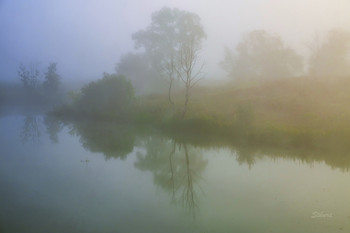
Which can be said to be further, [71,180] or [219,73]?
[219,73]

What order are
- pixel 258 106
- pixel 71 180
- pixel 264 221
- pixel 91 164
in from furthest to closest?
1. pixel 258 106
2. pixel 91 164
3. pixel 71 180
4. pixel 264 221

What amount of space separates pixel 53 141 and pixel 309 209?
39.6ft

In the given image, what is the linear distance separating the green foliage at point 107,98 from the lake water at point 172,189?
12.0 m

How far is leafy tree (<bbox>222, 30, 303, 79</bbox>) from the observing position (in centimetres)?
3700

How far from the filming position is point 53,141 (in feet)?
50.0

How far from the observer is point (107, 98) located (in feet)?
85.7

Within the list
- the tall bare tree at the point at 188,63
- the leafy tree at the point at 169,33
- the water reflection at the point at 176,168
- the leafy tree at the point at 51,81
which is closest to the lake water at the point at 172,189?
the water reflection at the point at 176,168

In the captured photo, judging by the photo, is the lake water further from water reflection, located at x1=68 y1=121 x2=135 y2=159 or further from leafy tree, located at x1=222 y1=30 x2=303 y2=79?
leafy tree, located at x1=222 y1=30 x2=303 y2=79

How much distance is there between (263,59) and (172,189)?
32.3 meters

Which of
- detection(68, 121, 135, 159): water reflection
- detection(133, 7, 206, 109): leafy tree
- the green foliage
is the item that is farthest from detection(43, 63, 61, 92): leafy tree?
detection(68, 121, 135, 159): water reflection

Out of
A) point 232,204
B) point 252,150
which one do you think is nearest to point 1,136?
point 252,150

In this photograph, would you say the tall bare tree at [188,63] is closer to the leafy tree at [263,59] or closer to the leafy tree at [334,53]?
the leafy tree at [263,59]

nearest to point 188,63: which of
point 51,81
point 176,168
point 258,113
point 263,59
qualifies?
point 258,113

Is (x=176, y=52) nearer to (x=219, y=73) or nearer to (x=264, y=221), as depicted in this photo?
(x=219, y=73)
